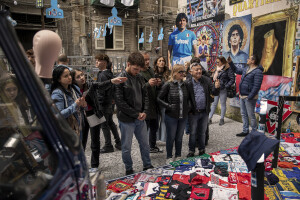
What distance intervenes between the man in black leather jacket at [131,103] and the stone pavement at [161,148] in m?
Answer: 0.40

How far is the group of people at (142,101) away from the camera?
110 inches

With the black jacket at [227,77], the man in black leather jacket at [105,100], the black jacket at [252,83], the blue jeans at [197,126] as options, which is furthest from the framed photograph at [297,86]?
the man in black leather jacket at [105,100]

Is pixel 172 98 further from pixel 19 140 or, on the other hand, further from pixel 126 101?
pixel 19 140

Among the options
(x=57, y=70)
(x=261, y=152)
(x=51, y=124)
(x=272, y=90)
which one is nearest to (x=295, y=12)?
(x=272, y=90)

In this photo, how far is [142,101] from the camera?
3.34 metres

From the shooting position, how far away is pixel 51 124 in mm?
1045

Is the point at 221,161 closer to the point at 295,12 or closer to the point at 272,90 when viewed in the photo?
the point at 272,90

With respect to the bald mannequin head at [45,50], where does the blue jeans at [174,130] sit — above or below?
below

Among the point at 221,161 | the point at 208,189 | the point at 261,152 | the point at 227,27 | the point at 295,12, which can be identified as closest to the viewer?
the point at 261,152

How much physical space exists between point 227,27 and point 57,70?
570 cm

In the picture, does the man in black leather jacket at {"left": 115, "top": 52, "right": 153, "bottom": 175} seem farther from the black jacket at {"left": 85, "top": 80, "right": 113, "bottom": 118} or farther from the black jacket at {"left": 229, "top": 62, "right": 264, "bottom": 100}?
the black jacket at {"left": 229, "top": 62, "right": 264, "bottom": 100}

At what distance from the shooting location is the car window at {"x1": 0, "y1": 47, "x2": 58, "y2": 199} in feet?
3.69

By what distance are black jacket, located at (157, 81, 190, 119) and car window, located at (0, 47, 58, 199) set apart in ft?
8.29

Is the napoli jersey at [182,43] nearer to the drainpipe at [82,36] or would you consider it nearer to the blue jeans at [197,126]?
the blue jeans at [197,126]
